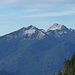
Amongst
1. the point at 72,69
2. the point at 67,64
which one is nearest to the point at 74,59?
the point at 67,64

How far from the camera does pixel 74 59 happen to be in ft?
351

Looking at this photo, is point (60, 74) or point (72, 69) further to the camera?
point (60, 74)

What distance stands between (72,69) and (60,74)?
9.99m

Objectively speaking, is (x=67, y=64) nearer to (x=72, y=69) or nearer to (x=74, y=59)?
(x=74, y=59)

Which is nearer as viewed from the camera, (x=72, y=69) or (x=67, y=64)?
(x=72, y=69)

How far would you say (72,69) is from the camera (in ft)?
318

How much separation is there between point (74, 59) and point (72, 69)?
33.3ft

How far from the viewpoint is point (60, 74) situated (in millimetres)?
106438

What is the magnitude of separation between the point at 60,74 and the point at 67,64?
3.58 meters

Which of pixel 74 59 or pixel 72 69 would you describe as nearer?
pixel 72 69

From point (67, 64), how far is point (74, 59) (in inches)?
99.0

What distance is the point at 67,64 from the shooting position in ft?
351
